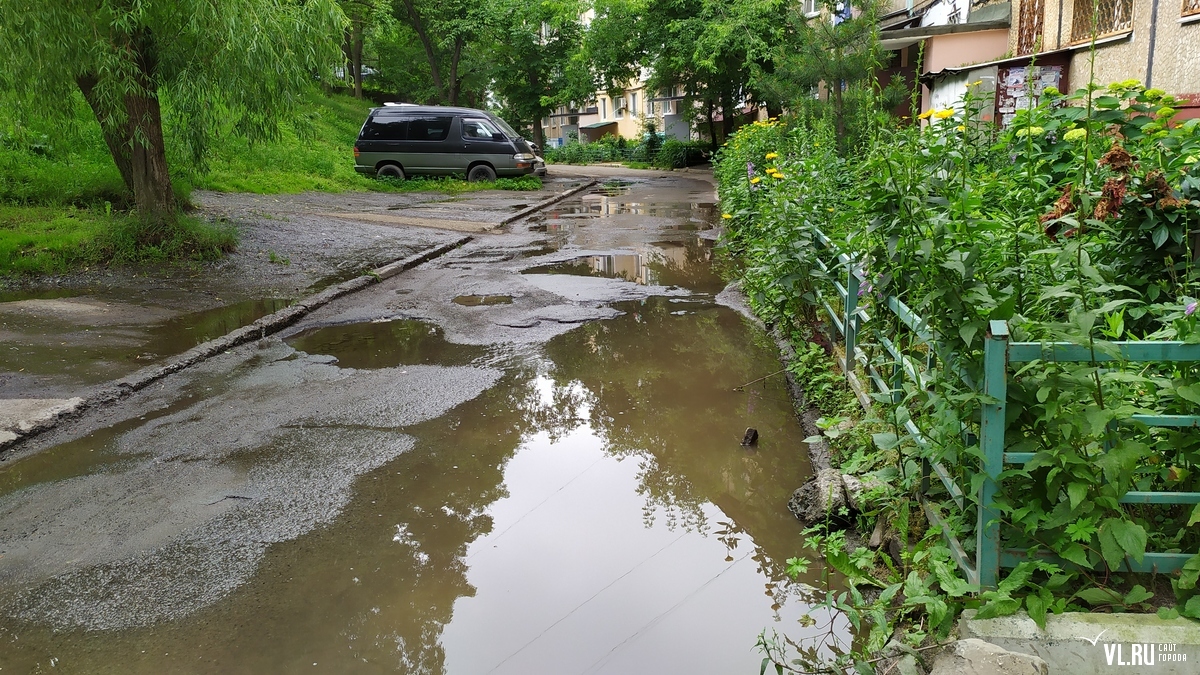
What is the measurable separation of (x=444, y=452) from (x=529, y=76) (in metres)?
37.5

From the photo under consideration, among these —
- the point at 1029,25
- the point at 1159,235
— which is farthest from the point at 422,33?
the point at 1159,235

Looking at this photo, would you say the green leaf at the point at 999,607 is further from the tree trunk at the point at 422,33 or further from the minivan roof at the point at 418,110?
the tree trunk at the point at 422,33

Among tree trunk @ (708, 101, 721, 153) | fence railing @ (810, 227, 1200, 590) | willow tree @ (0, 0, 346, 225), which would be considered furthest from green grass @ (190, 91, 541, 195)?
fence railing @ (810, 227, 1200, 590)

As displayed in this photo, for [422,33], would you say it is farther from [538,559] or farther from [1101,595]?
[1101,595]

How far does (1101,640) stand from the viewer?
253 centimetres

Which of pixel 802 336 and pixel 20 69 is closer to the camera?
pixel 802 336

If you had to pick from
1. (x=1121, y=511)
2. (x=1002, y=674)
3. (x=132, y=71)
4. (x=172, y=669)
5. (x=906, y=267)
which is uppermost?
(x=132, y=71)

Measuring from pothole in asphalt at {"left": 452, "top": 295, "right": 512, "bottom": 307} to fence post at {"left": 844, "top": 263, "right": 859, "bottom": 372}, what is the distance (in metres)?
4.23

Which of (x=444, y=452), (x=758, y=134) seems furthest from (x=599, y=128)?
(x=444, y=452)

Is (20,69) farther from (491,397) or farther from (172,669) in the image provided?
(172,669)

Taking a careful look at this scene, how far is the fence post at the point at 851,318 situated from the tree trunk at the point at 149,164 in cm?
823

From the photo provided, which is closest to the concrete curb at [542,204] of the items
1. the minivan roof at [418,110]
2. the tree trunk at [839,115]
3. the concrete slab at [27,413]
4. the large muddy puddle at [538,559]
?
the minivan roof at [418,110]

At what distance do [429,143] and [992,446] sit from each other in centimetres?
2056

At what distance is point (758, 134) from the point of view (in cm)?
1435
